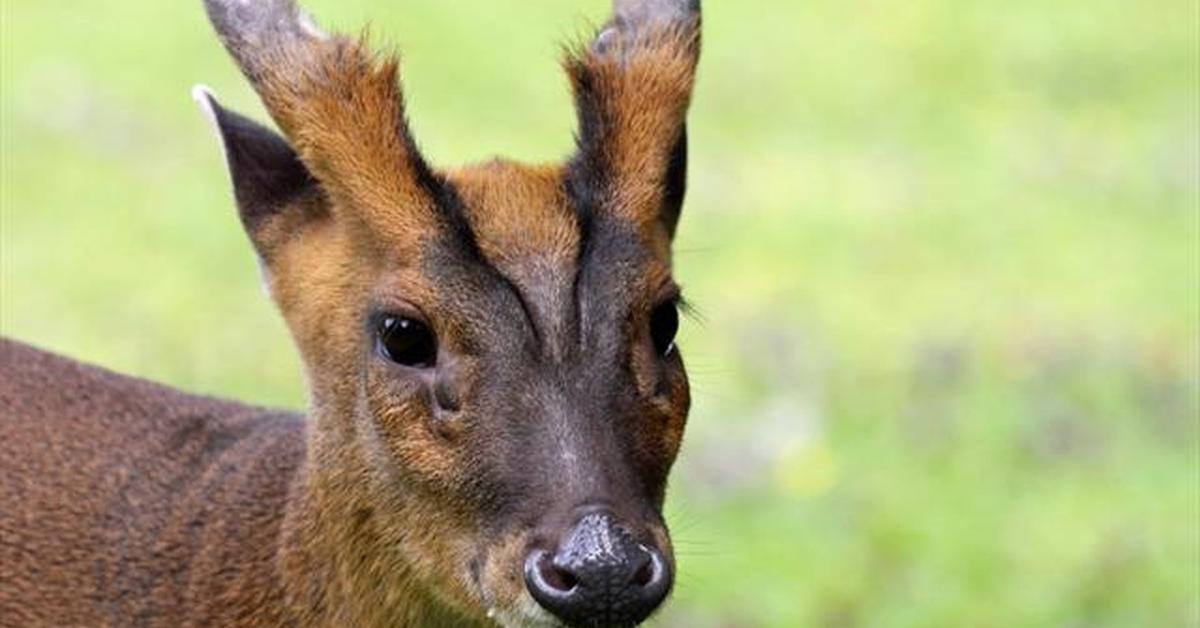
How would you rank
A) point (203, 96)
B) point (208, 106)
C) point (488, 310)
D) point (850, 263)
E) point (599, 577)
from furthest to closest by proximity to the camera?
point (850, 263) < point (203, 96) < point (208, 106) < point (488, 310) < point (599, 577)

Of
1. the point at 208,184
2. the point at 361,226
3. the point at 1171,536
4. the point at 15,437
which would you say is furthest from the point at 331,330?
the point at 208,184

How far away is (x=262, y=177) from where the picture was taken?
7828mm

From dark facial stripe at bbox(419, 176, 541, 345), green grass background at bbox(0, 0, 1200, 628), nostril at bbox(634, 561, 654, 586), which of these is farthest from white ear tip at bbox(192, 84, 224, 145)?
nostril at bbox(634, 561, 654, 586)

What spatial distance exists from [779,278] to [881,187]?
7.25ft

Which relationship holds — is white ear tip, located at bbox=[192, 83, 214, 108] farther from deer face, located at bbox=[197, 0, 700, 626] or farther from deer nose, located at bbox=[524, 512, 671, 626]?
deer nose, located at bbox=[524, 512, 671, 626]

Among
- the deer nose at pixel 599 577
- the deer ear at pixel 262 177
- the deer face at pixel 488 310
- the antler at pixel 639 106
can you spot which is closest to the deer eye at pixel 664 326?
the deer face at pixel 488 310

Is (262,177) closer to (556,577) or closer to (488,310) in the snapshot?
(488,310)

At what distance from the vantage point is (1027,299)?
15820 millimetres

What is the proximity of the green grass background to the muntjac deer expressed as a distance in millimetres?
869

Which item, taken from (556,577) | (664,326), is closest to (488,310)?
(664,326)

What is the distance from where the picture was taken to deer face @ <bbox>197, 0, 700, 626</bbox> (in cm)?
695

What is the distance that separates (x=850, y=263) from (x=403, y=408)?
9.32 metres

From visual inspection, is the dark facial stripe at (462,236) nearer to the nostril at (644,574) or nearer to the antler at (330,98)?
the antler at (330,98)

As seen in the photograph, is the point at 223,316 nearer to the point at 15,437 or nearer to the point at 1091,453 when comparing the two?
the point at 1091,453
